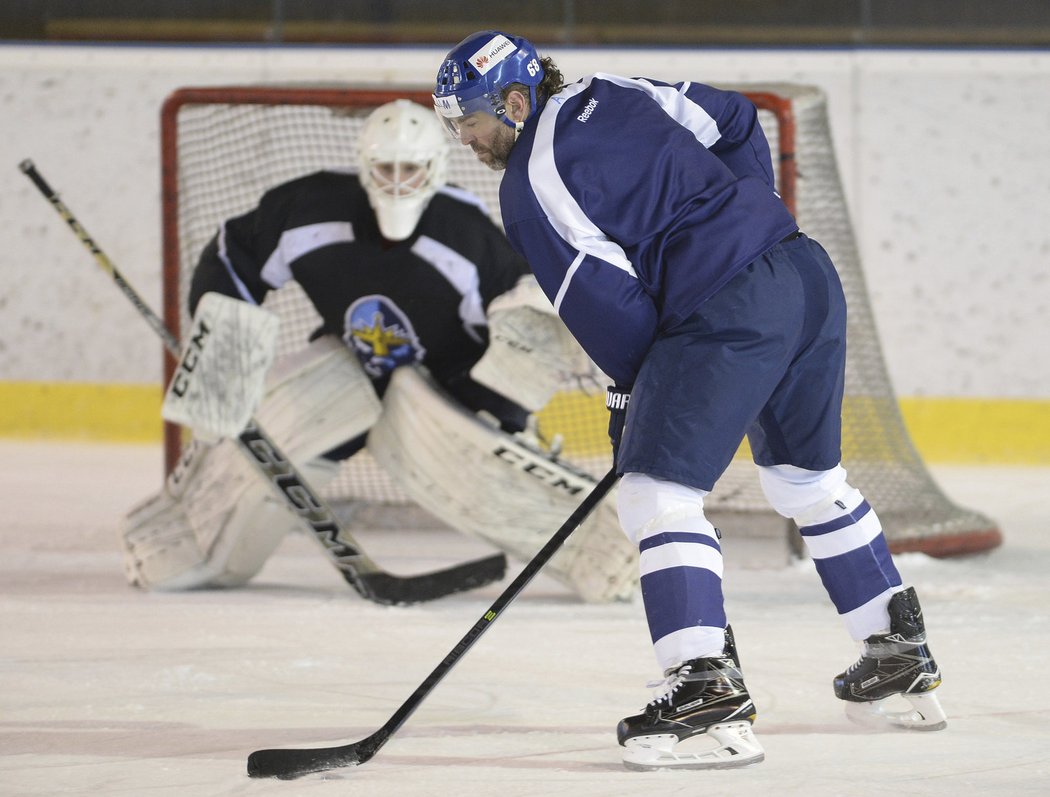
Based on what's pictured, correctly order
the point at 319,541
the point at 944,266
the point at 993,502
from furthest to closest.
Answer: the point at 944,266
the point at 993,502
the point at 319,541

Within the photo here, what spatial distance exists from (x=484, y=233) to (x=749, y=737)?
4.68ft

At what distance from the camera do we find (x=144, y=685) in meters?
2.11

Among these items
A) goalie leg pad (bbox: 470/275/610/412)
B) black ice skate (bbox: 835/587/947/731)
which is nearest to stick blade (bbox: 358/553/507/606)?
goalie leg pad (bbox: 470/275/610/412)

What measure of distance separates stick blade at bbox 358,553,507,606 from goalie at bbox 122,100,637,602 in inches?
2.7

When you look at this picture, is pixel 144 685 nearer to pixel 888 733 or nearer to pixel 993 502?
pixel 888 733

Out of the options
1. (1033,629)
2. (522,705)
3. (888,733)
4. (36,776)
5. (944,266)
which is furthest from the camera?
(944,266)

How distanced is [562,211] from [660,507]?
1.18 feet

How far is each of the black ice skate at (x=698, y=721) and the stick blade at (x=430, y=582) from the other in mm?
1113

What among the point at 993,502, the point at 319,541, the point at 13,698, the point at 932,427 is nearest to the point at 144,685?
the point at 13,698

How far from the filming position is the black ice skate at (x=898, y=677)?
184 cm

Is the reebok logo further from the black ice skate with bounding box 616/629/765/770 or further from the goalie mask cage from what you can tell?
the goalie mask cage

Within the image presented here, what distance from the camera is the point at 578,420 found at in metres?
4.13

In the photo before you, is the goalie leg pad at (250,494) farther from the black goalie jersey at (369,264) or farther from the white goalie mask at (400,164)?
the white goalie mask at (400,164)

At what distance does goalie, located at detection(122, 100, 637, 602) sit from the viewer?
2.82m
